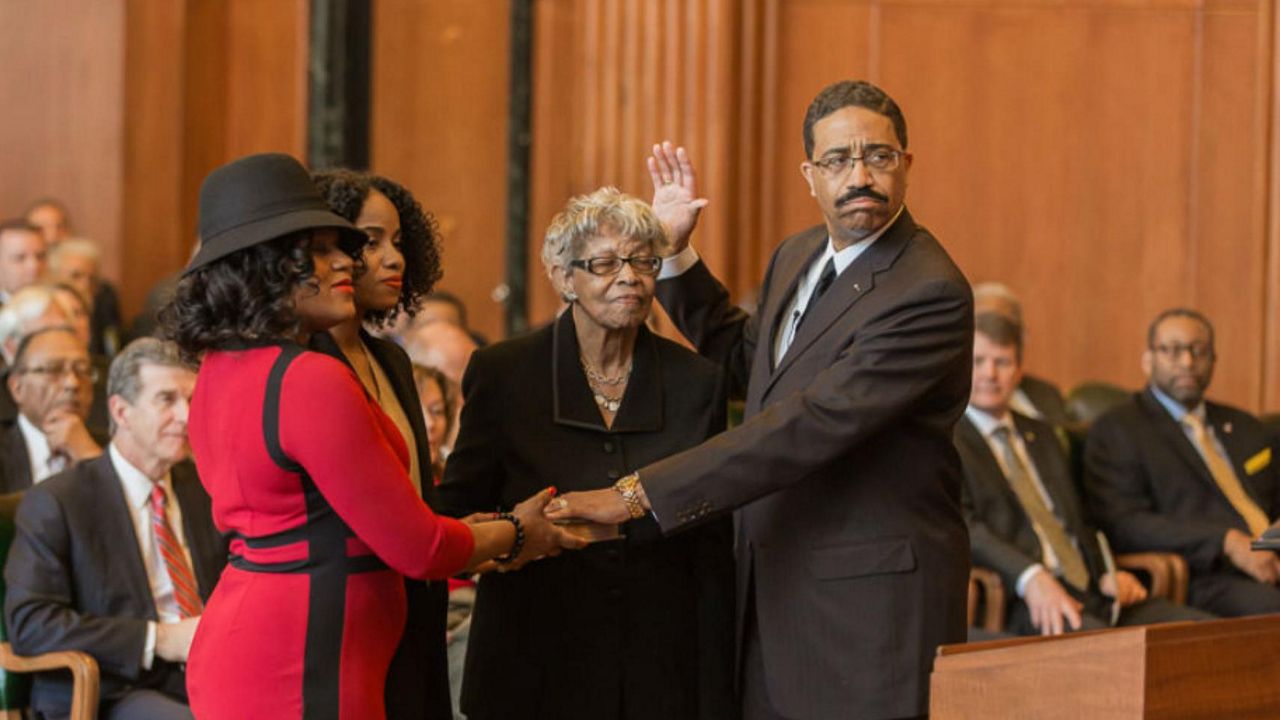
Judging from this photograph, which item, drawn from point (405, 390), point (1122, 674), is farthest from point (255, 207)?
point (1122, 674)

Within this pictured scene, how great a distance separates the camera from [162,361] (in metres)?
4.34

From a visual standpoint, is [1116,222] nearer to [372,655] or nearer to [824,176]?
[824,176]

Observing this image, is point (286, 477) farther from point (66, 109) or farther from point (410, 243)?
point (66, 109)

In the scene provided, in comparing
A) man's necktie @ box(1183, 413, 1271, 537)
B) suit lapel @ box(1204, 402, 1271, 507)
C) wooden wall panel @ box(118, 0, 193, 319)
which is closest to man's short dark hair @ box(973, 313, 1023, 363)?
man's necktie @ box(1183, 413, 1271, 537)

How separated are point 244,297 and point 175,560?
1.70m

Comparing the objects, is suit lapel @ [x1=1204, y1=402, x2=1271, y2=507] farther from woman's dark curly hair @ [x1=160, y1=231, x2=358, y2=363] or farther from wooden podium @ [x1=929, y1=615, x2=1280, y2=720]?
woman's dark curly hair @ [x1=160, y1=231, x2=358, y2=363]

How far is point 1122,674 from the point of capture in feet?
7.89

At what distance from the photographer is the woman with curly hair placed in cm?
310

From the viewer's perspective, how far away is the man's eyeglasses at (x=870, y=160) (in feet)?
10.4

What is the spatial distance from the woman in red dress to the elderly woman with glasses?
0.57 metres

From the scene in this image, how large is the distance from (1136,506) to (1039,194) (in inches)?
122

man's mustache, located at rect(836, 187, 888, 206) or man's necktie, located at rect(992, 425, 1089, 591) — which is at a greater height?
man's mustache, located at rect(836, 187, 888, 206)

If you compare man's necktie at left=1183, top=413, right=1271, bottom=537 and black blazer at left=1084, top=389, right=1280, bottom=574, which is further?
man's necktie at left=1183, top=413, right=1271, bottom=537

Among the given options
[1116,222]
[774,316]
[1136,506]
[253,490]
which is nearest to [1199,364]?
[1136,506]
